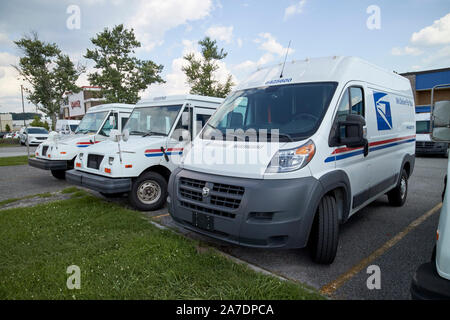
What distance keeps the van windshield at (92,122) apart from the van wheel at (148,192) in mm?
4196

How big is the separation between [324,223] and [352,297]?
796mm

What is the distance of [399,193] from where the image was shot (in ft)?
19.4

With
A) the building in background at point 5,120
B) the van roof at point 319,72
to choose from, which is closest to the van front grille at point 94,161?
the van roof at point 319,72

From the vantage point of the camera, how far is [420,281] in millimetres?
1925

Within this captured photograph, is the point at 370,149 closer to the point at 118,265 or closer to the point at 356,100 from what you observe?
the point at 356,100

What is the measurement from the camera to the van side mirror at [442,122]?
2859 mm

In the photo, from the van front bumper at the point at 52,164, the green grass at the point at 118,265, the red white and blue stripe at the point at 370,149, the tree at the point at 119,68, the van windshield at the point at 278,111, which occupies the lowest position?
the green grass at the point at 118,265

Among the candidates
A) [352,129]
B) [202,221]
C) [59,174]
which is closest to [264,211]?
[202,221]

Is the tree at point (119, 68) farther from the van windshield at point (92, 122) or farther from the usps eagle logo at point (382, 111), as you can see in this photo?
the usps eagle logo at point (382, 111)

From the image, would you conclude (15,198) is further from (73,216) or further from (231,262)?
(231,262)

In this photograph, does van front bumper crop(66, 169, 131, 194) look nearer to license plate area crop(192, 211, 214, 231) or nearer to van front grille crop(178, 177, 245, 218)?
van front grille crop(178, 177, 245, 218)

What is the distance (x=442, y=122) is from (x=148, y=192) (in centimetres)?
496

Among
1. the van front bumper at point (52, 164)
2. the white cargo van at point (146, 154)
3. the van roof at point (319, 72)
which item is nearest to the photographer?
the van roof at point (319, 72)

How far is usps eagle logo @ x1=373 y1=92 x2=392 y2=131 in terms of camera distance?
4.69m
